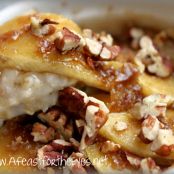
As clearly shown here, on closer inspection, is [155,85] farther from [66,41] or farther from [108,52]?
[66,41]

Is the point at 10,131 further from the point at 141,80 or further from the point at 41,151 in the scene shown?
the point at 141,80

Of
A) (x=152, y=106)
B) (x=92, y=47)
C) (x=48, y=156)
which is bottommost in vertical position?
(x=48, y=156)

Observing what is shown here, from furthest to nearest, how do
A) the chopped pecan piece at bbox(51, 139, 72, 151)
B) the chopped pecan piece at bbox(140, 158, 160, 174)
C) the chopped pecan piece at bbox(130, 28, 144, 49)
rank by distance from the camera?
the chopped pecan piece at bbox(130, 28, 144, 49) → the chopped pecan piece at bbox(51, 139, 72, 151) → the chopped pecan piece at bbox(140, 158, 160, 174)

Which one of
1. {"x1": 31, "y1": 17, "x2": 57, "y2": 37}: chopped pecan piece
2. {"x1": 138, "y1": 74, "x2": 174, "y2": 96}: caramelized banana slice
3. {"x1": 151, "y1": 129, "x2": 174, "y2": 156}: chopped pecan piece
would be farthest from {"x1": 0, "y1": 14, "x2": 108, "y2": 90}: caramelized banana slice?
{"x1": 151, "y1": 129, "x2": 174, "y2": 156}: chopped pecan piece

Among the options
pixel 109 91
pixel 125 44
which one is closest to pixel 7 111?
pixel 109 91

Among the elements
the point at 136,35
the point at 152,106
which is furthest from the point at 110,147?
the point at 136,35

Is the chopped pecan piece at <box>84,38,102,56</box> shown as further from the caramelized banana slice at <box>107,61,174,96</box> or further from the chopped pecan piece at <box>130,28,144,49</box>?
the chopped pecan piece at <box>130,28,144,49</box>
